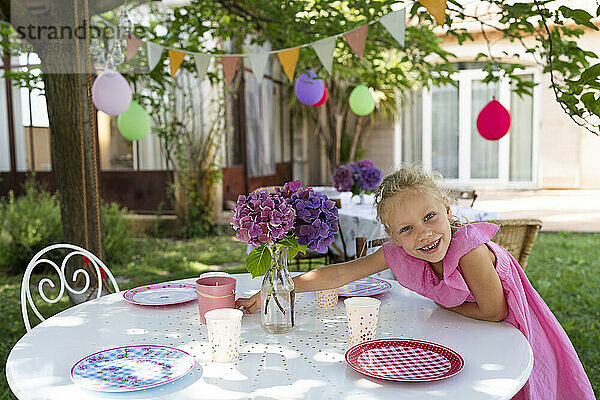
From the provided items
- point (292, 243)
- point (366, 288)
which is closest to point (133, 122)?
point (366, 288)

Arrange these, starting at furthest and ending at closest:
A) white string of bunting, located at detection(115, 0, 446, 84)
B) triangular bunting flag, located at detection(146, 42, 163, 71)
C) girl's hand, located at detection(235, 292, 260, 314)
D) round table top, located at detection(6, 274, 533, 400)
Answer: triangular bunting flag, located at detection(146, 42, 163, 71), white string of bunting, located at detection(115, 0, 446, 84), girl's hand, located at detection(235, 292, 260, 314), round table top, located at detection(6, 274, 533, 400)

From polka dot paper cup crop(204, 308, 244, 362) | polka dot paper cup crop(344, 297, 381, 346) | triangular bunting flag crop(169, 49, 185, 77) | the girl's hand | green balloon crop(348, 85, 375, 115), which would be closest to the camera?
polka dot paper cup crop(204, 308, 244, 362)

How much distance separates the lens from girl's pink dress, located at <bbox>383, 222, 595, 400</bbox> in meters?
1.65

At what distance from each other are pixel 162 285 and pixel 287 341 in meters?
0.71

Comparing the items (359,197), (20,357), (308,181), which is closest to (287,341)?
(20,357)

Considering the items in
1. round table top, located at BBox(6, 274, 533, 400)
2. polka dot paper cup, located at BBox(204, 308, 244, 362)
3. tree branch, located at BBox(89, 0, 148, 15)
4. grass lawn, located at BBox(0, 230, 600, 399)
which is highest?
tree branch, located at BBox(89, 0, 148, 15)

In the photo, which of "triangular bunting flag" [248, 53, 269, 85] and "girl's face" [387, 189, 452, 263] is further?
"triangular bunting flag" [248, 53, 269, 85]

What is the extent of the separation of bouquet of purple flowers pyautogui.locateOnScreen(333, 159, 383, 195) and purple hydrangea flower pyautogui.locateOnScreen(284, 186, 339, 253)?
3.24 meters

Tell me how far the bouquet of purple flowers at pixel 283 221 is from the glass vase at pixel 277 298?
0.11 feet

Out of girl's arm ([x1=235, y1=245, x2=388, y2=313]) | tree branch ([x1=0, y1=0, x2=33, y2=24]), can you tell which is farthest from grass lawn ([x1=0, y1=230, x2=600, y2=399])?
tree branch ([x1=0, y1=0, x2=33, y2=24])

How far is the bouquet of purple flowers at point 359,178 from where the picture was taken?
15.8ft

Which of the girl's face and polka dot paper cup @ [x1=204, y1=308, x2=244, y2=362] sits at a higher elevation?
the girl's face

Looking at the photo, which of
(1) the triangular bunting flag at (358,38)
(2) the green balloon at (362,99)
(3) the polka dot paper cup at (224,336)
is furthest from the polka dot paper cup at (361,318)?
(2) the green balloon at (362,99)

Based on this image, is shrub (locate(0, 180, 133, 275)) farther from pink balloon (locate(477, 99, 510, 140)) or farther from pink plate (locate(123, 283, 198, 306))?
pink plate (locate(123, 283, 198, 306))
